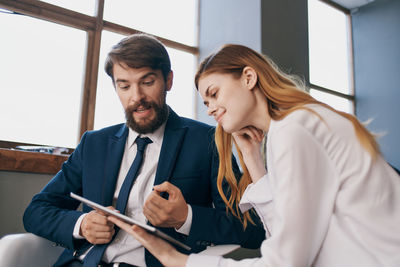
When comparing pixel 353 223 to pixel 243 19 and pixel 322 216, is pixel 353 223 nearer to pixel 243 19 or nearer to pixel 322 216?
pixel 322 216

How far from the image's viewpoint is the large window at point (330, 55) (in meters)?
4.67

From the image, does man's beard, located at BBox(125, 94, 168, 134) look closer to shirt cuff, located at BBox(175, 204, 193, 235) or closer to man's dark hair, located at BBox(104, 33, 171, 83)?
man's dark hair, located at BBox(104, 33, 171, 83)

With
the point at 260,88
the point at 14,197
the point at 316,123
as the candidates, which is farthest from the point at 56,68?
the point at 316,123

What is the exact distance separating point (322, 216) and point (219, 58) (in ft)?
2.09

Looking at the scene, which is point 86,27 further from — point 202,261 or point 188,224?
point 202,261

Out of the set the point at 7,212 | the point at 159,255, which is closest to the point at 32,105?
the point at 7,212

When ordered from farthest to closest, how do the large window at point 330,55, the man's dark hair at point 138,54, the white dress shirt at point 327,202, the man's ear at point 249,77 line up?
the large window at point 330,55 < the man's dark hair at point 138,54 < the man's ear at point 249,77 < the white dress shirt at point 327,202

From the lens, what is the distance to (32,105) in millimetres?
2580

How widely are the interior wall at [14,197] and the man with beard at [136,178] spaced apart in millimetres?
563

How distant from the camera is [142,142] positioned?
1.54m

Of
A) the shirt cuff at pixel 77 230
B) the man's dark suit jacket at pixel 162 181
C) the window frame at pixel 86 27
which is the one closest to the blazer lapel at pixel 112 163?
the man's dark suit jacket at pixel 162 181

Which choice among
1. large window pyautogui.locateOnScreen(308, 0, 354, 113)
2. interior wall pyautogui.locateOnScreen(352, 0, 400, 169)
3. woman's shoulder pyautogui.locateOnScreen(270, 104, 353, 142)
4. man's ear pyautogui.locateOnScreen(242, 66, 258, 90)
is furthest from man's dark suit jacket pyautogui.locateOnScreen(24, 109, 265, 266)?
interior wall pyautogui.locateOnScreen(352, 0, 400, 169)

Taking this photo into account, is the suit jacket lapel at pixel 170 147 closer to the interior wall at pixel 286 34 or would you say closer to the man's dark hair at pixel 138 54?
the man's dark hair at pixel 138 54

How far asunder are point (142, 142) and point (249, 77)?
605mm
